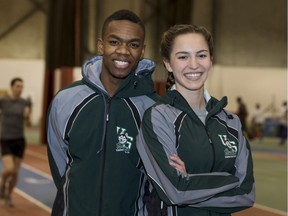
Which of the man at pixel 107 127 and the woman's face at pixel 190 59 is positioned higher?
the woman's face at pixel 190 59

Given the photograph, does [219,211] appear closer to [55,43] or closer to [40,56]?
[55,43]

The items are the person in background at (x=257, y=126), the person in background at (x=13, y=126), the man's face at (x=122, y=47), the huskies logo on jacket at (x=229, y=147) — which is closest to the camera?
the huskies logo on jacket at (x=229, y=147)

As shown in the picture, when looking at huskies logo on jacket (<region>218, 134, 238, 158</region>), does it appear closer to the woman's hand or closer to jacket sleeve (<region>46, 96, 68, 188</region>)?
the woman's hand

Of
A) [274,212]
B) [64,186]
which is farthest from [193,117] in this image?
[274,212]

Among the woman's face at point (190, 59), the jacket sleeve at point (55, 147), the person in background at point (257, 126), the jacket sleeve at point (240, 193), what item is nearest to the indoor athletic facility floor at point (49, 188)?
the jacket sleeve at point (55, 147)

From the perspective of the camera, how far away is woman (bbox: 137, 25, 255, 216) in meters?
2.53

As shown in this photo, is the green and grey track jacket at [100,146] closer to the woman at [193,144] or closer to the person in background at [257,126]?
the woman at [193,144]

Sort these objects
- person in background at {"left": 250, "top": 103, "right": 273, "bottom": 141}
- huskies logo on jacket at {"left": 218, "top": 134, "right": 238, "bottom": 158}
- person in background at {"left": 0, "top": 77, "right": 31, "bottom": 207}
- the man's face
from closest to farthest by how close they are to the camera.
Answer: huskies logo on jacket at {"left": 218, "top": 134, "right": 238, "bottom": 158}, the man's face, person in background at {"left": 0, "top": 77, "right": 31, "bottom": 207}, person in background at {"left": 250, "top": 103, "right": 273, "bottom": 141}

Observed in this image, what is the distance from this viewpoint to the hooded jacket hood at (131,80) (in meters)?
2.88

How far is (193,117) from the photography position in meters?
2.63

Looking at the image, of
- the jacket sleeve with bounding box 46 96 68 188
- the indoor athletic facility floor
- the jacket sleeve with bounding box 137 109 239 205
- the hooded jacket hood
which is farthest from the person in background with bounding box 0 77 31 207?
the jacket sleeve with bounding box 137 109 239 205

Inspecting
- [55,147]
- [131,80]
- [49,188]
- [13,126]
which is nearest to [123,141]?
[131,80]

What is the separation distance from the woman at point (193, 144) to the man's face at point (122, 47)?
7.2 inches

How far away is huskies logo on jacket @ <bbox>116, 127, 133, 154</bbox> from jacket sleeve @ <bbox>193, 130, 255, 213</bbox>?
1.39 feet
